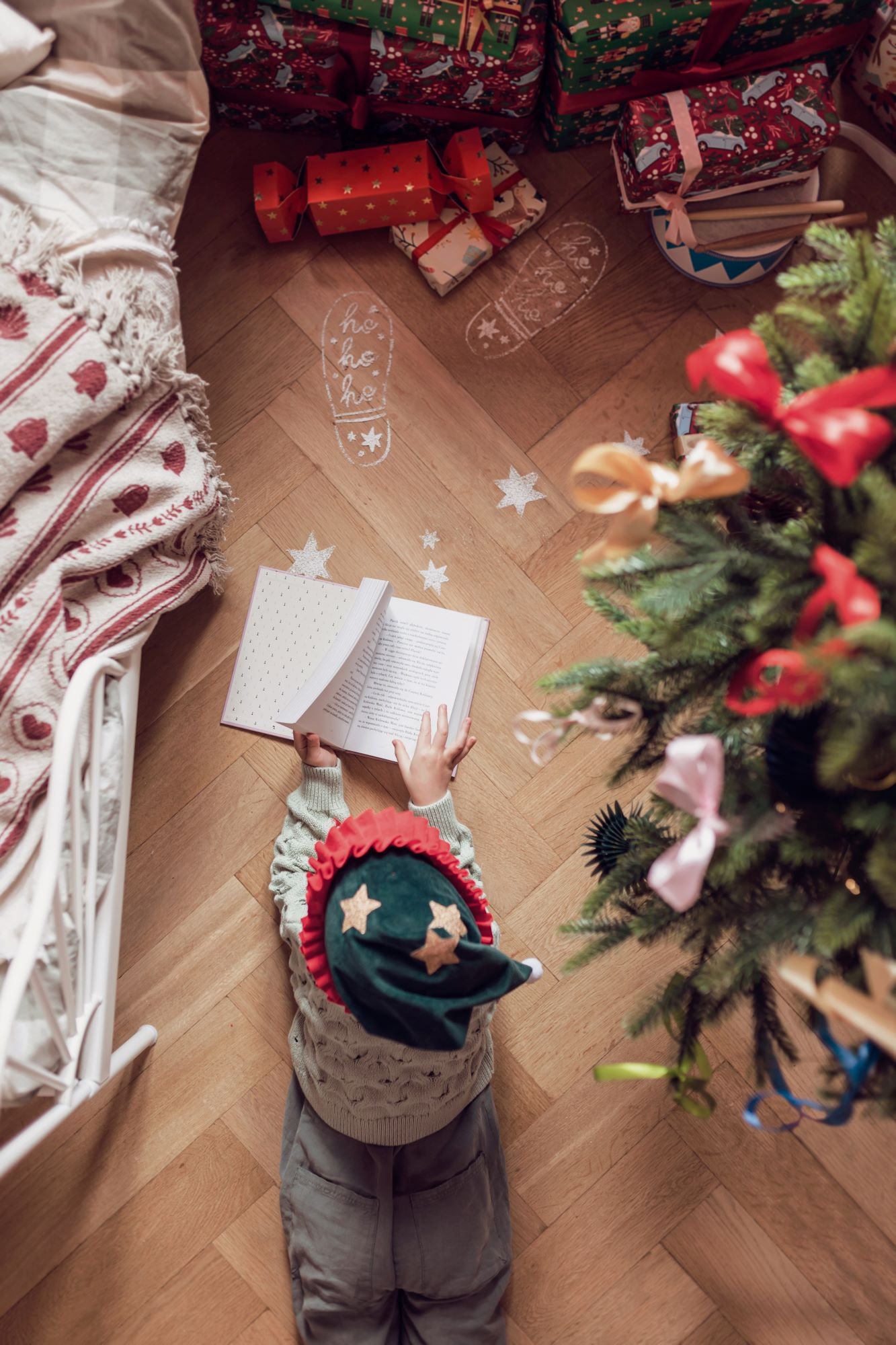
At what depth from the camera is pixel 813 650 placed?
0.47 meters

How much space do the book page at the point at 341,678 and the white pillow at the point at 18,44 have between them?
0.64 metres

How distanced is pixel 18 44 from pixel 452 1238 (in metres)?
1.36

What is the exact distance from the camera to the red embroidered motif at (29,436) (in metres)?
0.88

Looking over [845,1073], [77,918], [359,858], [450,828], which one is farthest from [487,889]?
[845,1073]

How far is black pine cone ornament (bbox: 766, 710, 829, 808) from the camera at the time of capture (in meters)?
0.56

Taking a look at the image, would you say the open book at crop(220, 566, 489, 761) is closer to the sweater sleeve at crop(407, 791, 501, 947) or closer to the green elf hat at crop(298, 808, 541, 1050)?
the sweater sleeve at crop(407, 791, 501, 947)

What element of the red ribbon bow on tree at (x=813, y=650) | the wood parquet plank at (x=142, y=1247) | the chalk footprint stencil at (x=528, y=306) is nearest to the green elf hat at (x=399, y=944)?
the red ribbon bow on tree at (x=813, y=650)

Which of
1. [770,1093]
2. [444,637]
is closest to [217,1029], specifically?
[444,637]

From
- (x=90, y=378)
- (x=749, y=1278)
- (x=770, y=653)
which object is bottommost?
(x=749, y=1278)

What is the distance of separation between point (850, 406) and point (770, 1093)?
0.92 m

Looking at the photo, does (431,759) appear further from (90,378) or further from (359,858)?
(90,378)

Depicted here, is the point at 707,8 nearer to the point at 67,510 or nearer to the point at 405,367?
the point at 405,367

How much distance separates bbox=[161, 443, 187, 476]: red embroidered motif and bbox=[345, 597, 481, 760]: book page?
12.5 inches

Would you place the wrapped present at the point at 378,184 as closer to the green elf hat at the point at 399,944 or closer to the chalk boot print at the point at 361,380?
the chalk boot print at the point at 361,380
